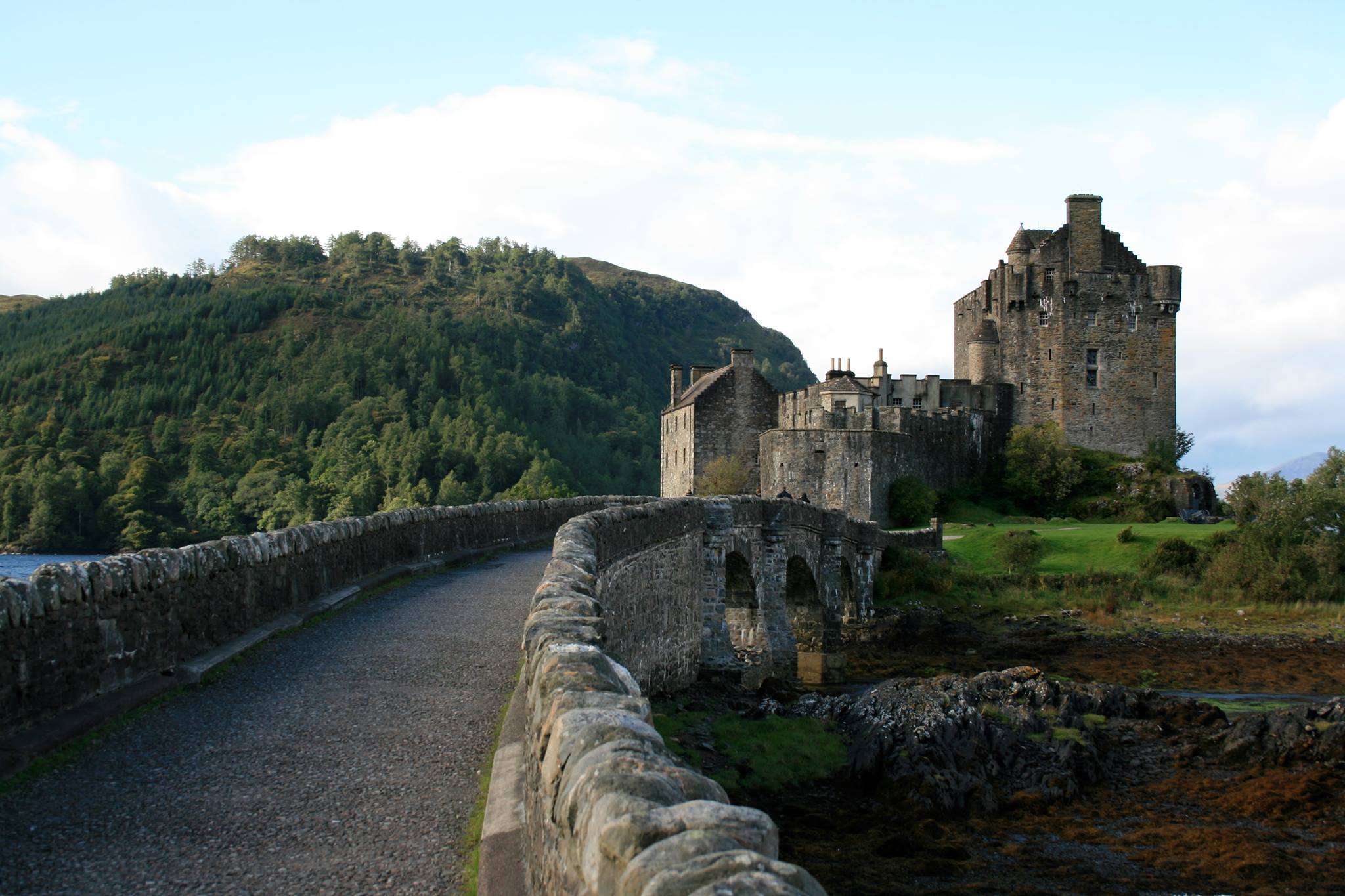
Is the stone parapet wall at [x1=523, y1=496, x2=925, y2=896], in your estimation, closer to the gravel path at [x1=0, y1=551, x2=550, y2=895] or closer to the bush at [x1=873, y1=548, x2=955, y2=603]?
the gravel path at [x1=0, y1=551, x2=550, y2=895]

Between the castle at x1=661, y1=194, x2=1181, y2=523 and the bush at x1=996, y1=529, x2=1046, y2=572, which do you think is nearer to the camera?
the bush at x1=996, y1=529, x2=1046, y2=572

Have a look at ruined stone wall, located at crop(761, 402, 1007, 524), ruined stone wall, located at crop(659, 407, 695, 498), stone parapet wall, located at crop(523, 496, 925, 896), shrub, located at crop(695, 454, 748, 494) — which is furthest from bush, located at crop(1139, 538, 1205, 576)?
stone parapet wall, located at crop(523, 496, 925, 896)

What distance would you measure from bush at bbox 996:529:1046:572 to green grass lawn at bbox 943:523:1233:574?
19cm

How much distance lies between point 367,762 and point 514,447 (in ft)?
242

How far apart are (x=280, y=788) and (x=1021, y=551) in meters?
35.1

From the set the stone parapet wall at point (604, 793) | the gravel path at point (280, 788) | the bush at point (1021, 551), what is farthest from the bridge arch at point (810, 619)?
the gravel path at point (280, 788)

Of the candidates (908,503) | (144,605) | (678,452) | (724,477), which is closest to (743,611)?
(144,605)

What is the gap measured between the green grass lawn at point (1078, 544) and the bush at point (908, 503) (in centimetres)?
127

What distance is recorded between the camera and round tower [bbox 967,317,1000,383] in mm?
52562

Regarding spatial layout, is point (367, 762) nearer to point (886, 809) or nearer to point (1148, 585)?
point (886, 809)

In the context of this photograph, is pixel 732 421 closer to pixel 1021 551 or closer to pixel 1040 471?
pixel 1040 471

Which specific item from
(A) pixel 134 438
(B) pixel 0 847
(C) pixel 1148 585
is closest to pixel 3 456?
(A) pixel 134 438

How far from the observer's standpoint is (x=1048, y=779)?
16.7 m

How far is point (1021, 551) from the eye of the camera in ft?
126
